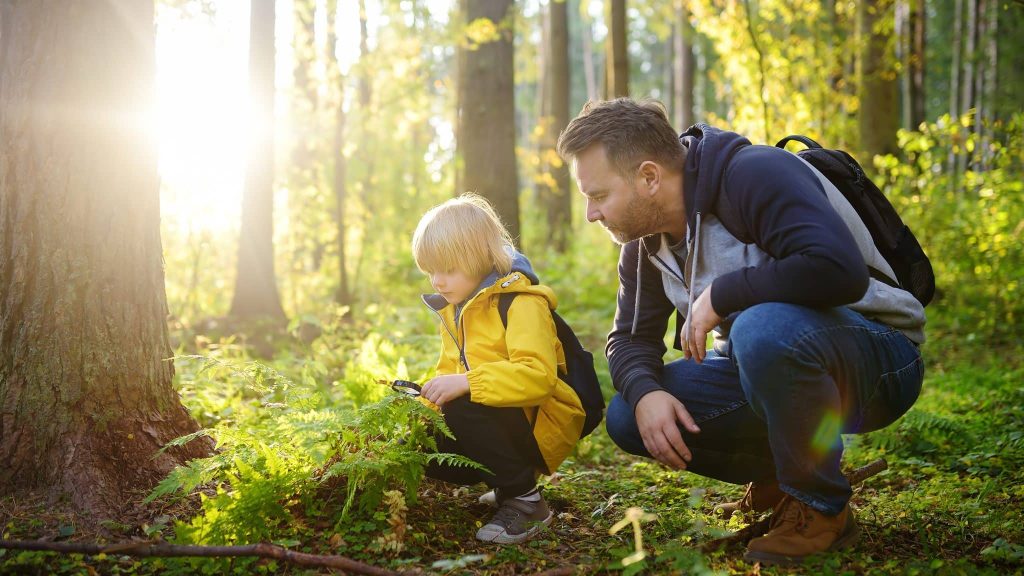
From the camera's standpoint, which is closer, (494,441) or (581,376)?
(494,441)

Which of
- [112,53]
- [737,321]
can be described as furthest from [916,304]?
[112,53]

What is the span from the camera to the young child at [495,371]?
9.80 feet

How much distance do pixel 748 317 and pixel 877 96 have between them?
7.76 metres

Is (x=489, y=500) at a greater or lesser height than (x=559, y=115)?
lesser

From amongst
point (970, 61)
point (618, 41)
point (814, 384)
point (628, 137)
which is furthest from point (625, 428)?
point (970, 61)

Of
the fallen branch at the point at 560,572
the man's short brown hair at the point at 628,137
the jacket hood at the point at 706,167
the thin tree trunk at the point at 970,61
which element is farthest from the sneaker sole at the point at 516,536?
the thin tree trunk at the point at 970,61

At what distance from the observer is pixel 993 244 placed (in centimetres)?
706

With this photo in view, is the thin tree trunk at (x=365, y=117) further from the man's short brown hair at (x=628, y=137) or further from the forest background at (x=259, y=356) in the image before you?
the man's short brown hair at (x=628, y=137)

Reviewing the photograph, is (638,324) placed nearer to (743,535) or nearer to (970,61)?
(743,535)

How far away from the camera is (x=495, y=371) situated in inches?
116

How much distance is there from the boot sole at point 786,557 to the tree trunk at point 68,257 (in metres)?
2.34

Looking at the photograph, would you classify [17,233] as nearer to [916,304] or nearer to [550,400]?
[550,400]

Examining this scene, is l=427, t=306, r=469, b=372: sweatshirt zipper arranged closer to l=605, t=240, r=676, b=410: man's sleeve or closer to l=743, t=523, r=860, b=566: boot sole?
l=605, t=240, r=676, b=410: man's sleeve

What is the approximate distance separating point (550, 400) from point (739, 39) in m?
8.17
